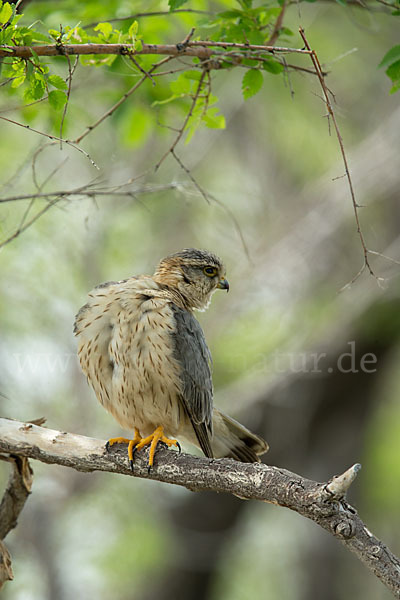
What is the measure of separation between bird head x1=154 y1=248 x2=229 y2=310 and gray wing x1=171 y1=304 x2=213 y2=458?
41 cm

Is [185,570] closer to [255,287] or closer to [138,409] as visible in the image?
[255,287]

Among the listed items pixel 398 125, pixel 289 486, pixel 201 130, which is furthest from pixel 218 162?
pixel 289 486

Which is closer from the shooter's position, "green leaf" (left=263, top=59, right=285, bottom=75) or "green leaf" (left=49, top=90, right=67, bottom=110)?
"green leaf" (left=49, top=90, right=67, bottom=110)

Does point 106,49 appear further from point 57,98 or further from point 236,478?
point 236,478

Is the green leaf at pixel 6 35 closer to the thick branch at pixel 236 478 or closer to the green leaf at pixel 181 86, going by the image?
the green leaf at pixel 181 86

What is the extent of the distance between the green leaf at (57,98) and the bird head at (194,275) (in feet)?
5.40

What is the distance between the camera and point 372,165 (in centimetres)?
914

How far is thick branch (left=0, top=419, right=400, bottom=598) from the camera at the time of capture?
2.79 meters

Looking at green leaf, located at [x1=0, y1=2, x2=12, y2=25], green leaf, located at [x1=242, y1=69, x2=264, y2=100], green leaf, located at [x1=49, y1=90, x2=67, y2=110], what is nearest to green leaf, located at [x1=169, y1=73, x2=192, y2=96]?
green leaf, located at [x1=242, y1=69, x2=264, y2=100]

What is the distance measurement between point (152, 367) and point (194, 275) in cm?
101

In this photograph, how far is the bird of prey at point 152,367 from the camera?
415cm

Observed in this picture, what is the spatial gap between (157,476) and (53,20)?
3352mm

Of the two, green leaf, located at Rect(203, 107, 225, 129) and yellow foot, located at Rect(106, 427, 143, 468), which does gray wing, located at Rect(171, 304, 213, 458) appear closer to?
yellow foot, located at Rect(106, 427, 143, 468)

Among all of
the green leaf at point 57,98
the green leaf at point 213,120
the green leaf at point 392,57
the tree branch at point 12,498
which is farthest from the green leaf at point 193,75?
the tree branch at point 12,498
